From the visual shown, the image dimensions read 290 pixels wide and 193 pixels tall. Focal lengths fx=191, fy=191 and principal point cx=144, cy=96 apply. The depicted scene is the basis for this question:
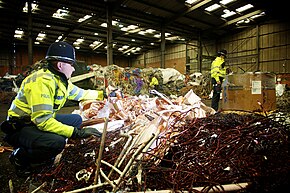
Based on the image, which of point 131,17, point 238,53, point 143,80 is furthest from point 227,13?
point 143,80

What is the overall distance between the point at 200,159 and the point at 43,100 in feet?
5.42

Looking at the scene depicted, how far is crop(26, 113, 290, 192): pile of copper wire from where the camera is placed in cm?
161

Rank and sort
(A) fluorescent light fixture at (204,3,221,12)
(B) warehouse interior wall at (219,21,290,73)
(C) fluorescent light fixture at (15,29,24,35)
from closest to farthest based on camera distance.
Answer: (A) fluorescent light fixture at (204,3,221,12), (B) warehouse interior wall at (219,21,290,73), (C) fluorescent light fixture at (15,29,24,35)

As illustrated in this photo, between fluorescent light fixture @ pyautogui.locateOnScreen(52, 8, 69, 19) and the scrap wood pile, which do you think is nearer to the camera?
the scrap wood pile

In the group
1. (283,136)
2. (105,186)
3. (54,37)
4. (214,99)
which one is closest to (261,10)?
(214,99)

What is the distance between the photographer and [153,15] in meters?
15.1

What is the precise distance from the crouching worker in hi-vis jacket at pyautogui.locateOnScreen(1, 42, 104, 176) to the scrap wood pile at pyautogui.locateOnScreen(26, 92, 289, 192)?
0.76ft

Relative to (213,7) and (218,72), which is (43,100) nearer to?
(218,72)

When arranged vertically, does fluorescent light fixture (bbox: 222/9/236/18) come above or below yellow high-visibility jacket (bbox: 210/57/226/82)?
above

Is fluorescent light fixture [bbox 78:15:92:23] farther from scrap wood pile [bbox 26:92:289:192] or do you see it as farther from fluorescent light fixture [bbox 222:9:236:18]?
scrap wood pile [bbox 26:92:289:192]

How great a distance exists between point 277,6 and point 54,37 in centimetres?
1993

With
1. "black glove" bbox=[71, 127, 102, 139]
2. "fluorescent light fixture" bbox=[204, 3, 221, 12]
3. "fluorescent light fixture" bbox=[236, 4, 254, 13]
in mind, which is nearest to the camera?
"black glove" bbox=[71, 127, 102, 139]

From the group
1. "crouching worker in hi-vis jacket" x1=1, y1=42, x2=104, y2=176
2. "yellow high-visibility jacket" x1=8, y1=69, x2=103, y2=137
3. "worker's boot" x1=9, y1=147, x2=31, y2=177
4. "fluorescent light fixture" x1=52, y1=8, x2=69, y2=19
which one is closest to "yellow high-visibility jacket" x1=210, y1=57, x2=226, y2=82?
"crouching worker in hi-vis jacket" x1=1, y1=42, x2=104, y2=176

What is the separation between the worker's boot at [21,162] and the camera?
7.07 feet
